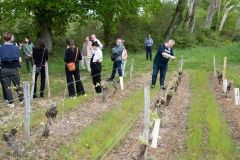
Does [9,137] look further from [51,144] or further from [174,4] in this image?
[174,4]

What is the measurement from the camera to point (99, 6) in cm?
1658

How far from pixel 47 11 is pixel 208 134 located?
13977 millimetres

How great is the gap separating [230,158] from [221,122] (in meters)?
1.73

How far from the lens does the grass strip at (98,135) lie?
188 inches

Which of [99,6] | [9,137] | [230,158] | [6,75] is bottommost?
[230,158]

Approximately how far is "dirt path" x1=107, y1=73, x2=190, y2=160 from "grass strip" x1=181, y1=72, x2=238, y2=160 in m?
0.19

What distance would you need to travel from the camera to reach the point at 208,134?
18.6ft

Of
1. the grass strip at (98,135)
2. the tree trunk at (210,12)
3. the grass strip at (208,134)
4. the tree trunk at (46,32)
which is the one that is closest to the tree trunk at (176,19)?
the tree trunk at (210,12)

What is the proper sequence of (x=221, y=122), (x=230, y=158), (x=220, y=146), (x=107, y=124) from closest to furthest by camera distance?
(x=230, y=158) < (x=220, y=146) < (x=107, y=124) < (x=221, y=122)

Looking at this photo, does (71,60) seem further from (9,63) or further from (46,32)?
(46,32)

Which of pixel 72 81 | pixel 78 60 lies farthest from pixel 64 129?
pixel 78 60

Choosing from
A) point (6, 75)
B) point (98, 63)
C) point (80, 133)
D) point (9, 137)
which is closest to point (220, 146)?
Result: point (80, 133)

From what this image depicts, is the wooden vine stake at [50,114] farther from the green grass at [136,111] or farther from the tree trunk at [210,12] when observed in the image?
the tree trunk at [210,12]

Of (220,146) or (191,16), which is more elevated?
(191,16)
